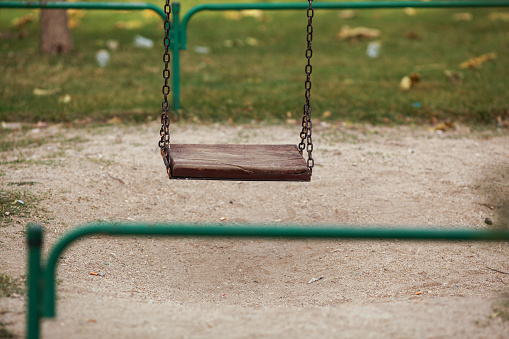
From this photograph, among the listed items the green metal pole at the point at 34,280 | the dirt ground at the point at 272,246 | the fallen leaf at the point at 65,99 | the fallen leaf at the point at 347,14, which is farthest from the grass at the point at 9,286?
the fallen leaf at the point at 347,14

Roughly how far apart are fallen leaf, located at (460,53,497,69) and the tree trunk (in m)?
5.10

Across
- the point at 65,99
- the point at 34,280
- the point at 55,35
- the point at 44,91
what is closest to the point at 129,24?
the point at 55,35

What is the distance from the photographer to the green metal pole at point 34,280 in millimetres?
1897

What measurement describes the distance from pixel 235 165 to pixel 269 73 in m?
4.52

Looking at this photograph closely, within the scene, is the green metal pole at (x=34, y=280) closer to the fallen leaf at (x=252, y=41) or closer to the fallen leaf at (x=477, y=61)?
the fallen leaf at (x=477, y=61)

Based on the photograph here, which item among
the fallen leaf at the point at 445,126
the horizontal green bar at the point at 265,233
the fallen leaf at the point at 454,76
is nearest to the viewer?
the horizontal green bar at the point at 265,233

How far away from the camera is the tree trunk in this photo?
7858 millimetres

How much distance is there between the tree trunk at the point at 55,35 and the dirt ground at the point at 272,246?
3.13 metres

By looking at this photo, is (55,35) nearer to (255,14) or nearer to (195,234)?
(255,14)

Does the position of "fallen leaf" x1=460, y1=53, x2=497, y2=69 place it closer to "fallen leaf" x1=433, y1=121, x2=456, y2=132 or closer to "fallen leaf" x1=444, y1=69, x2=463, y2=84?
"fallen leaf" x1=444, y1=69, x2=463, y2=84

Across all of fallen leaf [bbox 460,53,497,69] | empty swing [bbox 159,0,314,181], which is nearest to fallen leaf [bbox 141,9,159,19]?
fallen leaf [bbox 460,53,497,69]

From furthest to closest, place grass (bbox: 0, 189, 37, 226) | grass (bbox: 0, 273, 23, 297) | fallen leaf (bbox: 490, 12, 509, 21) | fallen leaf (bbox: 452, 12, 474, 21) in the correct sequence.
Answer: fallen leaf (bbox: 452, 12, 474, 21) < fallen leaf (bbox: 490, 12, 509, 21) < grass (bbox: 0, 189, 37, 226) < grass (bbox: 0, 273, 23, 297)

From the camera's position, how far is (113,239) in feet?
11.7

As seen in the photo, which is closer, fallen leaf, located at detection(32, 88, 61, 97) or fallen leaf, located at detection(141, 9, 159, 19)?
fallen leaf, located at detection(32, 88, 61, 97)
